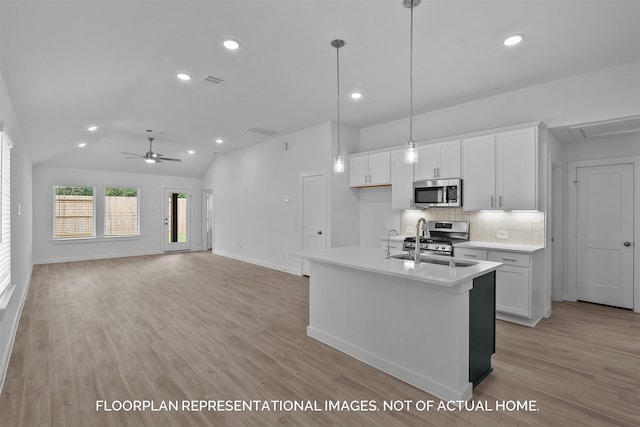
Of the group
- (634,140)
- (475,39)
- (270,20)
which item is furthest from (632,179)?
(270,20)

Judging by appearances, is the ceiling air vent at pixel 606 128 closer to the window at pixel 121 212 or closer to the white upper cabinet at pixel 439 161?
the white upper cabinet at pixel 439 161

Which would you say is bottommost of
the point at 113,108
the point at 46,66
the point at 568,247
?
the point at 568,247

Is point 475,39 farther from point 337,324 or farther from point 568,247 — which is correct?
point 568,247

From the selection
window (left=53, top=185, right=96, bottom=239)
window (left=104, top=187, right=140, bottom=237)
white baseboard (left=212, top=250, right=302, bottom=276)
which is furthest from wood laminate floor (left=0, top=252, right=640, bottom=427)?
window (left=104, top=187, right=140, bottom=237)

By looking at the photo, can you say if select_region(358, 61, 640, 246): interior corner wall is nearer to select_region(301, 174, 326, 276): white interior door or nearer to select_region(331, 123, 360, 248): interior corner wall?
select_region(331, 123, 360, 248): interior corner wall

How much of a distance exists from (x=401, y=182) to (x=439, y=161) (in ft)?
2.34

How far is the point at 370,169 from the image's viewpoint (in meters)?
5.80

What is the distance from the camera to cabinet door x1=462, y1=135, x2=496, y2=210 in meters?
4.32

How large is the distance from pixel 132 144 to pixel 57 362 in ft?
20.9

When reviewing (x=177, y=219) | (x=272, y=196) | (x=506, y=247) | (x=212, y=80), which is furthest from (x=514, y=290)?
(x=177, y=219)

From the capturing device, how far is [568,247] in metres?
4.86

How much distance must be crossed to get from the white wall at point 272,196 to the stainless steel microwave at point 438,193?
1511 millimetres

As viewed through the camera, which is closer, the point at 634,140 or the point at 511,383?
the point at 511,383

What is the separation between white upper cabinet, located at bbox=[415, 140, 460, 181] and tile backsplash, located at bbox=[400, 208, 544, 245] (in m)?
0.61
